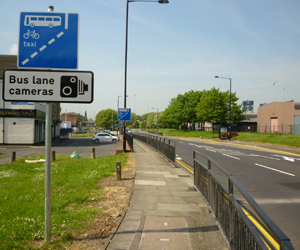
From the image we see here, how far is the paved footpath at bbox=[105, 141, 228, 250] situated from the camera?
4.33 meters

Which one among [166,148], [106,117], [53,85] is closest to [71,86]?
[53,85]

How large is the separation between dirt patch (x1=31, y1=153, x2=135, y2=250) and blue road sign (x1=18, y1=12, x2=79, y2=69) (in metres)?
2.91

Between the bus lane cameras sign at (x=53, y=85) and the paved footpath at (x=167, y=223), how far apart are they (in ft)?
8.14

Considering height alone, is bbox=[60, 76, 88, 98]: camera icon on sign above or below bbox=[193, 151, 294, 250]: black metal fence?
above

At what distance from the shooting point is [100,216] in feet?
19.0

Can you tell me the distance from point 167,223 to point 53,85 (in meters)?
3.37

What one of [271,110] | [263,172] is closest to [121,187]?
[263,172]

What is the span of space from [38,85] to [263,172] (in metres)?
10.9

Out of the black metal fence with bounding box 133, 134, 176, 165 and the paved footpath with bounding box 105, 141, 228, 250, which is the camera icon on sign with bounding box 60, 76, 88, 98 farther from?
the black metal fence with bounding box 133, 134, 176, 165

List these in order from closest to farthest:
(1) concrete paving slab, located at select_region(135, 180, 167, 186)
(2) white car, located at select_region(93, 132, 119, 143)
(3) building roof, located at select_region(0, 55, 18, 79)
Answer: (1) concrete paving slab, located at select_region(135, 180, 167, 186) → (3) building roof, located at select_region(0, 55, 18, 79) → (2) white car, located at select_region(93, 132, 119, 143)

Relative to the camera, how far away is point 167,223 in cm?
526

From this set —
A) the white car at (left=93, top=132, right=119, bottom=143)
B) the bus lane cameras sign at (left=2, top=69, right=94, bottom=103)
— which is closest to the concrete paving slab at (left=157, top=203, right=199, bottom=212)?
the bus lane cameras sign at (left=2, top=69, right=94, bottom=103)

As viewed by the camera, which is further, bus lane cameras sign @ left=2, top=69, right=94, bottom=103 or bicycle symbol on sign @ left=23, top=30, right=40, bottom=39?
bicycle symbol on sign @ left=23, top=30, right=40, bottom=39

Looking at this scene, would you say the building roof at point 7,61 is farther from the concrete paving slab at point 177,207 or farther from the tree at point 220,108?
the concrete paving slab at point 177,207
